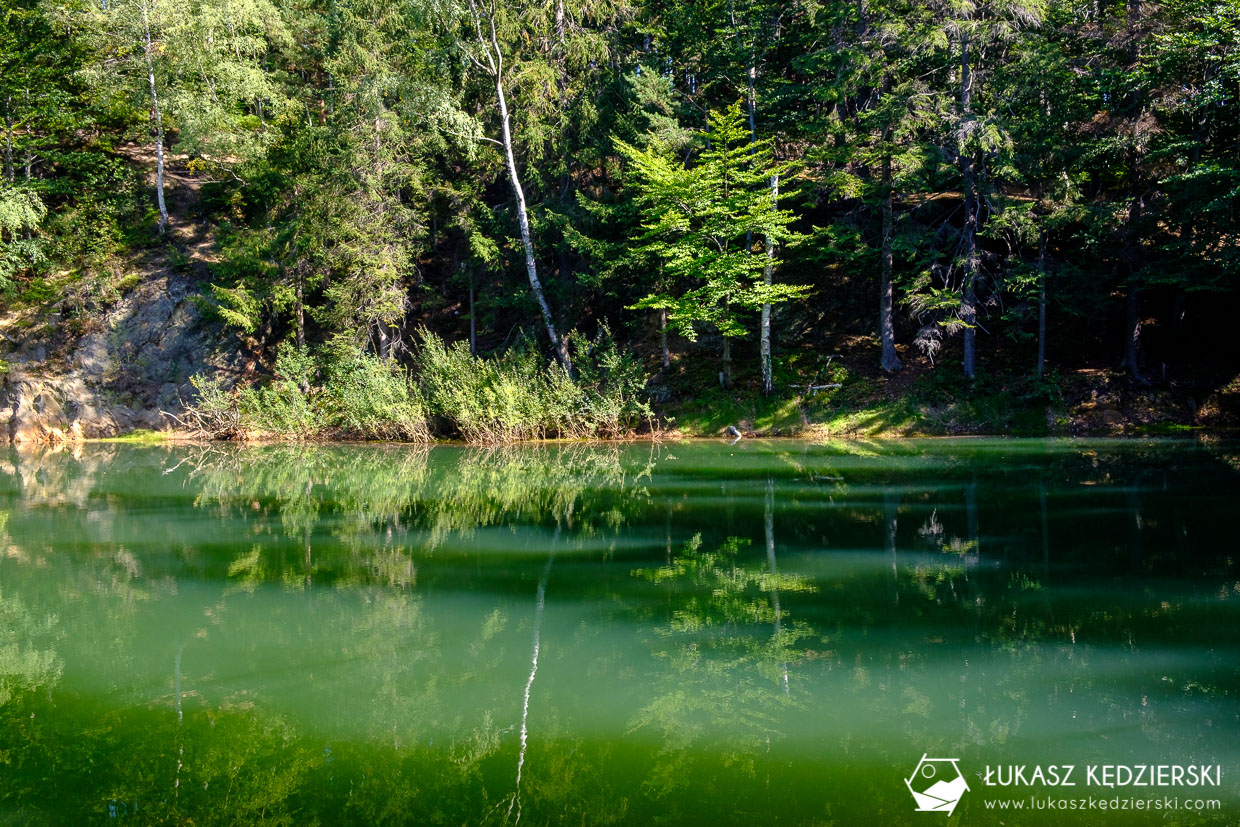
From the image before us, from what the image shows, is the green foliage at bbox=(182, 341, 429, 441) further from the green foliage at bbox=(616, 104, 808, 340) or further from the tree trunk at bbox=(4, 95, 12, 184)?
Result: the tree trunk at bbox=(4, 95, 12, 184)

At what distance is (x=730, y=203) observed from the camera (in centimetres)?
2206

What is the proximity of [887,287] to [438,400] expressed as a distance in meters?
13.0

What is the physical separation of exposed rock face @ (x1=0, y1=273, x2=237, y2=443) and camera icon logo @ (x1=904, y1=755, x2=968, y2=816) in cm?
2664

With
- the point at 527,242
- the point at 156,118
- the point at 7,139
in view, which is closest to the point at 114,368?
the point at 156,118

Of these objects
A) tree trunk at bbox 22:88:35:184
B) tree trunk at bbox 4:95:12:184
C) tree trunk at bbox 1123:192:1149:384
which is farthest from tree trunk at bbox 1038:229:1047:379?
tree trunk at bbox 4:95:12:184

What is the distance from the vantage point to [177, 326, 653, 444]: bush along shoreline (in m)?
22.3

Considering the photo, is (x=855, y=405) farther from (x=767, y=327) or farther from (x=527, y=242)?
(x=527, y=242)

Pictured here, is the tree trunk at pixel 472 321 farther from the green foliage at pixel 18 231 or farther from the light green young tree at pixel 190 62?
the green foliage at pixel 18 231

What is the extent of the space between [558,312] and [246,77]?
42.6 feet

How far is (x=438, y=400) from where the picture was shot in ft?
74.1

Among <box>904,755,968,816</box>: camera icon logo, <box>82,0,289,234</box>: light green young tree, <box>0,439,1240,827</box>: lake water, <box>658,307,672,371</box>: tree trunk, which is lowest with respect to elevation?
<box>904,755,968,816</box>: camera icon logo

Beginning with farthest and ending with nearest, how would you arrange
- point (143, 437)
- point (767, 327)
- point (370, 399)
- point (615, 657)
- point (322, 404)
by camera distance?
point (143, 437) < point (322, 404) < point (767, 327) < point (370, 399) < point (615, 657)

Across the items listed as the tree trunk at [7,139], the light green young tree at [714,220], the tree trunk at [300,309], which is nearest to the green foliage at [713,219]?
the light green young tree at [714,220]

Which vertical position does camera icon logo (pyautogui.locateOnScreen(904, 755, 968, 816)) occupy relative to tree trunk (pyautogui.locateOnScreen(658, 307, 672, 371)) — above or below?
below
